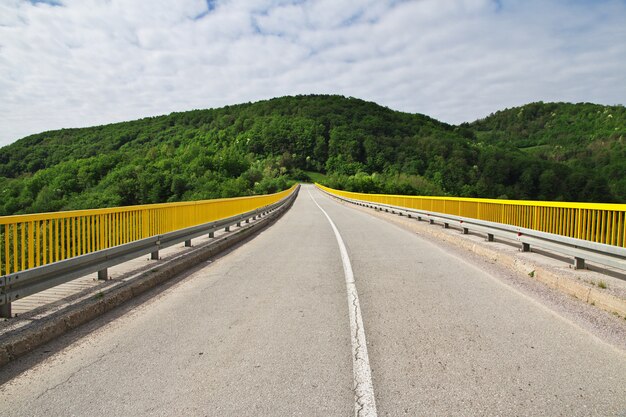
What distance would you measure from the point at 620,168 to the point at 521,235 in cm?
9023

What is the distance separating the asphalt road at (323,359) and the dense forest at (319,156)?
69160 millimetres

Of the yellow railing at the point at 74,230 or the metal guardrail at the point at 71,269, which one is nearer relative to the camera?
the metal guardrail at the point at 71,269

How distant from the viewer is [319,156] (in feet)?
597

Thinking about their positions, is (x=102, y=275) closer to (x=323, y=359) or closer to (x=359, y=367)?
(x=323, y=359)

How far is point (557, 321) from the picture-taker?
5.09 metres

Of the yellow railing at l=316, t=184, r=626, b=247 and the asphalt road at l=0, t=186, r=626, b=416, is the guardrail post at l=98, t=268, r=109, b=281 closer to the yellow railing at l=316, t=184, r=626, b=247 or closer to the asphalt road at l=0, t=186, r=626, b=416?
the asphalt road at l=0, t=186, r=626, b=416

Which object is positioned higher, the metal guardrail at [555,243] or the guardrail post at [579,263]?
the metal guardrail at [555,243]

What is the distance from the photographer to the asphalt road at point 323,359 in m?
3.18

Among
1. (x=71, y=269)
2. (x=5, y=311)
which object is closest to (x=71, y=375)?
(x=5, y=311)

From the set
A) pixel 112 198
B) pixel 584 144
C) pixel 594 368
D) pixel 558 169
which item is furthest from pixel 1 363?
pixel 584 144

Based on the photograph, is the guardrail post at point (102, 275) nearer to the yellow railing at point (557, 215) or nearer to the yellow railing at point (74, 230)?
the yellow railing at point (74, 230)

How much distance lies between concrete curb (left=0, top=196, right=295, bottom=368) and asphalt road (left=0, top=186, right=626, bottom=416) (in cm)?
33

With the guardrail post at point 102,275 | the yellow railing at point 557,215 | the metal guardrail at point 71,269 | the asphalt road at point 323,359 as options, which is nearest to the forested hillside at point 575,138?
the yellow railing at point 557,215

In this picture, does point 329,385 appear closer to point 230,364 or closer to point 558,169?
point 230,364
